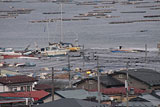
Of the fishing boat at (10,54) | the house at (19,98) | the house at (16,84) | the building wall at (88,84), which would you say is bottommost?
the fishing boat at (10,54)

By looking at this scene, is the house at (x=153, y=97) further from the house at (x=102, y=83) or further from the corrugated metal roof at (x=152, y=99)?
the house at (x=102, y=83)

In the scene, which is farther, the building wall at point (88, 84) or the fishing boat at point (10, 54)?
the fishing boat at point (10, 54)

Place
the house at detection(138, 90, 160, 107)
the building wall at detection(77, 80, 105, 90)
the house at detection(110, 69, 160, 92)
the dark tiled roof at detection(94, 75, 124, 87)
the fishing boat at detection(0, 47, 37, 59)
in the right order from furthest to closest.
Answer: the fishing boat at detection(0, 47, 37, 59), the building wall at detection(77, 80, 105, 90), the dark tiled roof at detection(94, 75, 124, 87), the house at detection(110, 69, 160, 92), the house at detection(138, 90, 160, 107)

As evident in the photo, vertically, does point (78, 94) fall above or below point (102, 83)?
above

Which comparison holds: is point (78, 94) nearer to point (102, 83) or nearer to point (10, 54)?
point (102, 83)

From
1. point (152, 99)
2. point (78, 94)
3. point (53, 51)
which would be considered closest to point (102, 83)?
point (78, 94)

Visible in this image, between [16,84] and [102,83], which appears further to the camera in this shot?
[102,83]

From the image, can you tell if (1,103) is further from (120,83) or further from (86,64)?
(86,64)

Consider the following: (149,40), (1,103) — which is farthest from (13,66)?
(149,40)

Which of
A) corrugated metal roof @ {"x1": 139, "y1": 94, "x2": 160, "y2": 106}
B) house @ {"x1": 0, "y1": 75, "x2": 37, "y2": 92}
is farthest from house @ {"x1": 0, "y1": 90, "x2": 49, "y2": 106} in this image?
corrugated metal roof @ {"x1": 139, "y1": 94, "x2": 160, "y2": 106}

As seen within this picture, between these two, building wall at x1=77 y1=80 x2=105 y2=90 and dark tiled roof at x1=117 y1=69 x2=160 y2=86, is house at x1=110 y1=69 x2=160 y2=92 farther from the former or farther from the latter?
building wall at x1=77 y1=80 x2=105 y2=90

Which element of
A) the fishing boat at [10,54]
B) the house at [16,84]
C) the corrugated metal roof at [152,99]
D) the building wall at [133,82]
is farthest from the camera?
the fishing boat at [10,54]

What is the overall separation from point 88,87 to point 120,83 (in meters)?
0.61

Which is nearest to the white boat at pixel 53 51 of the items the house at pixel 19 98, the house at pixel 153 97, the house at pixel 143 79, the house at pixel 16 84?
the house at pixel 143 79
